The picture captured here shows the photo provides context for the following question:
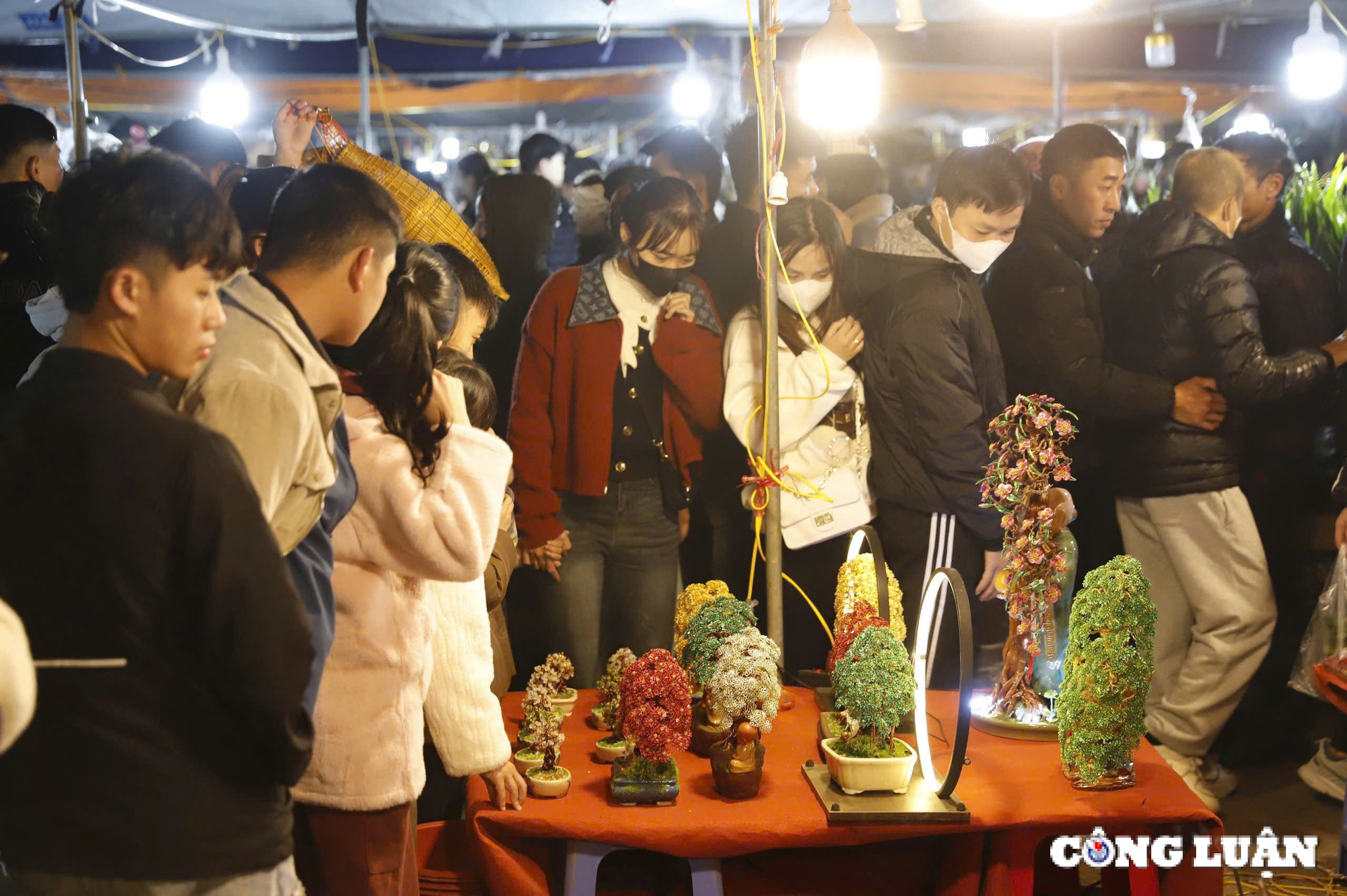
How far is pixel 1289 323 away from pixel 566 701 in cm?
267

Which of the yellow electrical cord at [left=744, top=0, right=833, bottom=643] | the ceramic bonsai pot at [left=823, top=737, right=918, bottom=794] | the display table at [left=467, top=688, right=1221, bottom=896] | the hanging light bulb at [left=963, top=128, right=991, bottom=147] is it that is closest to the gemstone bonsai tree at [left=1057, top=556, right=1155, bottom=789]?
the display table at [left=467, top=688, right=1221, bottom=896]

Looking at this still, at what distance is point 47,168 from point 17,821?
229cm

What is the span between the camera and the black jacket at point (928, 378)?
3.38 meters

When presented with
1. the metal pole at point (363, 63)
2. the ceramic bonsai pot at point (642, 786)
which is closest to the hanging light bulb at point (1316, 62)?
the metal pole at point (363, 63)

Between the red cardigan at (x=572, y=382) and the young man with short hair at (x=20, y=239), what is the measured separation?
1236mm

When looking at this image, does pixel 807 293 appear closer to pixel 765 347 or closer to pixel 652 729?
pixel 765 347

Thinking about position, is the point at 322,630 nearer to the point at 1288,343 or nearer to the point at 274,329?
the point at 274,329

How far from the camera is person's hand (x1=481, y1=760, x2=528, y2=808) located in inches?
91.7

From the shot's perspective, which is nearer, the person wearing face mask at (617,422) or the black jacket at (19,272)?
the black jacket at (19,272)

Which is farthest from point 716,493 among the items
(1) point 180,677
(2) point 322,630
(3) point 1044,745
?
(1) point 180,677

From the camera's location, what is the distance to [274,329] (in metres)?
1.55

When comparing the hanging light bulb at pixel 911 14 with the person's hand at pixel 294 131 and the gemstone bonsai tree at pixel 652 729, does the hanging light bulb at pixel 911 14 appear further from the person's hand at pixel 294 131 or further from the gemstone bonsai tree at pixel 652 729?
the gemstone bonsai tree at pixel 652 729

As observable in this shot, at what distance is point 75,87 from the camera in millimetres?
3600

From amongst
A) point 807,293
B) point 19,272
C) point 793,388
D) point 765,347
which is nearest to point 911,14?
point 807,293
